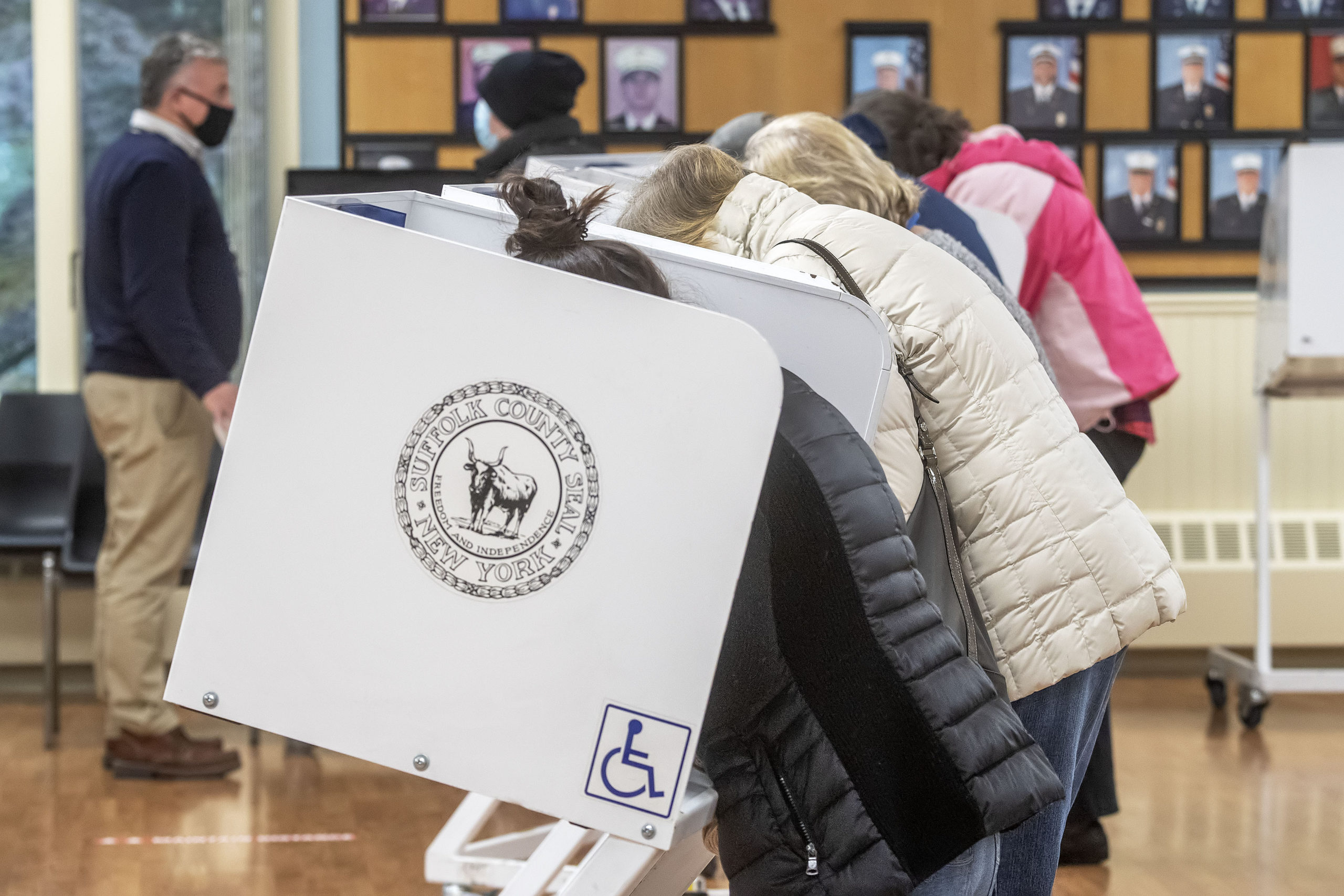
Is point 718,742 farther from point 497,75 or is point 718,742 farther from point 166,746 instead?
point 166,746

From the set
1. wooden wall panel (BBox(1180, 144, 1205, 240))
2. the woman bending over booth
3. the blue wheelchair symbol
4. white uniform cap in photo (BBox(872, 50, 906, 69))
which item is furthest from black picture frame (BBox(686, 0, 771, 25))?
the blue wheelchair symbol

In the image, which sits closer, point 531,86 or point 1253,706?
point 531,86

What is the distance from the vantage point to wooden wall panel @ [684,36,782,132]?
15.9ft

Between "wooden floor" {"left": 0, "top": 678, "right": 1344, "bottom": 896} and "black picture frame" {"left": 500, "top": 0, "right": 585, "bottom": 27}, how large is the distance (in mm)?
2465

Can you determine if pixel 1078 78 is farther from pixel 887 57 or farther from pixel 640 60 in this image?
pixel 640 60

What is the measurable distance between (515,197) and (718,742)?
499 mm

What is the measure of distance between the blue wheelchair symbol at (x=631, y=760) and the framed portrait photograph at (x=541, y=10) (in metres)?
4.09

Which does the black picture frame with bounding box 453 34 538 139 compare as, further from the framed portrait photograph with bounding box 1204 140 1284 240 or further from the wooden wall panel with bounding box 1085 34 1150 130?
the framed portrait photograph with bounding box 1204 140 1284 240

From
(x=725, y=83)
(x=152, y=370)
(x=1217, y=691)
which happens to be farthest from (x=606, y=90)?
(x=1217, y=691)

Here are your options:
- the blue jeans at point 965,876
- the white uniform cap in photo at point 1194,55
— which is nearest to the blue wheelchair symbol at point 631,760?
the blue jeans at point 965,876

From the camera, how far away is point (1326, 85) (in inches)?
194

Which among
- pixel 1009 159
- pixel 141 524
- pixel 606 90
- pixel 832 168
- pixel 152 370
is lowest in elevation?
pixel 141 524

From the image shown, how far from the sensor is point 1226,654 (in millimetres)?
4363

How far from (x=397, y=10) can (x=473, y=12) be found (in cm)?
25
